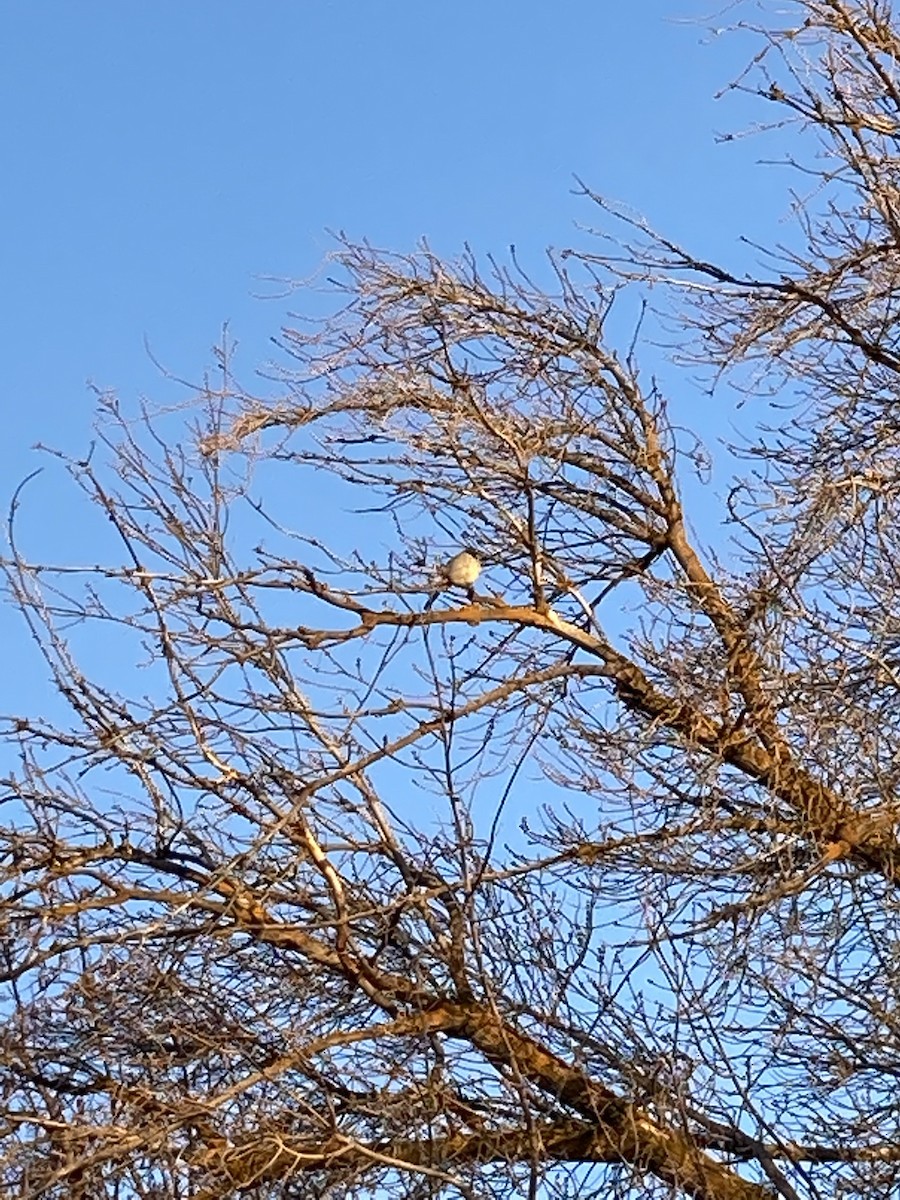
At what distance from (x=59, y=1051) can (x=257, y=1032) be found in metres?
0.68

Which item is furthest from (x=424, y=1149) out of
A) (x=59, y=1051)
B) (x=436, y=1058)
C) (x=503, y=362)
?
(x=503, y=362)

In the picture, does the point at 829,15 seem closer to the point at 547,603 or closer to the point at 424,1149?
the point at 547,603

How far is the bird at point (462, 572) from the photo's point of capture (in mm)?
7090

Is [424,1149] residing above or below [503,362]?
below

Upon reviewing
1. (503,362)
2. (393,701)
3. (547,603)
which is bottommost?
(393,701)

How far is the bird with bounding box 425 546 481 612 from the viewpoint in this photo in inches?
279

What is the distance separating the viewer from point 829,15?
7.04 m

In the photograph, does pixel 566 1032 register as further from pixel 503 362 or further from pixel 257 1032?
pixel 503 362

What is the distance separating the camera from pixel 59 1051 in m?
6.67

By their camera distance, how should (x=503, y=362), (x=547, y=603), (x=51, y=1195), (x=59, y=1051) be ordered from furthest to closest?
(x=503, y=362), (x=547, y=603), (x=59, y=1051), (x=51, y=1195)

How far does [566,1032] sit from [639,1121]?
462 mm

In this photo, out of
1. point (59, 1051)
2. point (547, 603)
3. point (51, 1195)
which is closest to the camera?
point (51, 1195)

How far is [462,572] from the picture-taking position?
23.4 feet

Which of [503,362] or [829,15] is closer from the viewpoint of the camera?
[829,15]
